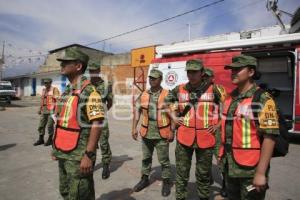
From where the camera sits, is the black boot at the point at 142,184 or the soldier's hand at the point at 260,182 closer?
the soldier's hand at the point at 260,182

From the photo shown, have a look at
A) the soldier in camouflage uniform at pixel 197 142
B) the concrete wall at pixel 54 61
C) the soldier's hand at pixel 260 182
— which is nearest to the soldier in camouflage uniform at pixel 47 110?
the soldier in camouflage uniform at pixel 197 142

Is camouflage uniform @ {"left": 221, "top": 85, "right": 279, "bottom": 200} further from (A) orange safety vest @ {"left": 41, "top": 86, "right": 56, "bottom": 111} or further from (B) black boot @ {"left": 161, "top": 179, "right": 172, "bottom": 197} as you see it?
(A) orange safety vest @ {"left": 41, "top": 86, "right": 56, "bottom": 111}

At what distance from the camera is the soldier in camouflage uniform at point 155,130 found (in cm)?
438

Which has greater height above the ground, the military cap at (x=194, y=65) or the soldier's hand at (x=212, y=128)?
the military cap at (x=194, y=65)

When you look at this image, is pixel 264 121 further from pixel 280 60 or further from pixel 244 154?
pixel 280 60

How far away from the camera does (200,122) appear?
141 inches

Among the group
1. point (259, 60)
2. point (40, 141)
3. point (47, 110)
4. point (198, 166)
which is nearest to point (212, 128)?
point (198, 166)

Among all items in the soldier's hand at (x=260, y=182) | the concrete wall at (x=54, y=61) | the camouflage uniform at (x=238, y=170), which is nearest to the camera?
the soldier's hand at (x=260, y=182)

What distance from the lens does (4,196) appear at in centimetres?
421

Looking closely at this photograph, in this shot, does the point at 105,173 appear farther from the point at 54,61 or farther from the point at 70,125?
the point at 54,61

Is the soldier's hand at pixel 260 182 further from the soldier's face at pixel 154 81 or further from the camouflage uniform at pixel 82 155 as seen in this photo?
the soldier's face at pixel 154 81

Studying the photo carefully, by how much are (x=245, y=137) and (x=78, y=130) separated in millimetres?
1615

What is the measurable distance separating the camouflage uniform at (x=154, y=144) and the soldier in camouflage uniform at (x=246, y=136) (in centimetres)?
167

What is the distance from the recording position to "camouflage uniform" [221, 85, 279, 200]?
8.02 feet
